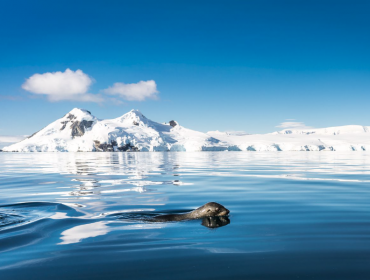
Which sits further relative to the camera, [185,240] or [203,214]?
[203,214]

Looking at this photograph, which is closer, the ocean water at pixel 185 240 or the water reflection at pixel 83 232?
the ocean water at pixel 185 240

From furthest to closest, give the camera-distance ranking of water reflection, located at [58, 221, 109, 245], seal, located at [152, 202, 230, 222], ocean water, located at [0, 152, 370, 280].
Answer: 1. seal, located at [152, 202, 230, 222]
2. water reflection, located at [58, 221, 109, 245]
3. ocean water, located at [0, 152, 370, 280]

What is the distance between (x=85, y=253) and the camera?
5.57 metres

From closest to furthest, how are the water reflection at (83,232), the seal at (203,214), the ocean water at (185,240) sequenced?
1. the ocean water at (185,240)
2. the water reflection at (83,232)
3. the seal at (203,214)

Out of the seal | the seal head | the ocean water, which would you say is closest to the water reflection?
the ocean water

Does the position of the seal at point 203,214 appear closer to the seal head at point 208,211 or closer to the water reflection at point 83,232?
the seal head at point 208,211

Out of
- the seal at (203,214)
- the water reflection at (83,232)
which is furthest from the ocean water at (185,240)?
the seal at (203,214)

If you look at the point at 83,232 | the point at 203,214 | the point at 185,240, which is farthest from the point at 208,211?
the point at 83,232

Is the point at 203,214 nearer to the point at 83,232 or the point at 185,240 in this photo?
the point at 185,240

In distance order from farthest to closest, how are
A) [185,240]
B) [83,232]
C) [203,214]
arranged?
1. [203,214]
2. [83,232]
3. [185,240]

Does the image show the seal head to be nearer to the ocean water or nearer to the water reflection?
the ocean water

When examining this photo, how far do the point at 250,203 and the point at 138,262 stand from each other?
21.1 ft

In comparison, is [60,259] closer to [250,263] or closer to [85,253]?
[85,253]

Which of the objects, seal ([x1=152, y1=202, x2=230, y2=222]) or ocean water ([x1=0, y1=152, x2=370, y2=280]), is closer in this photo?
ocean water ([x1=0, y1=152, x2=370, y2=280])
